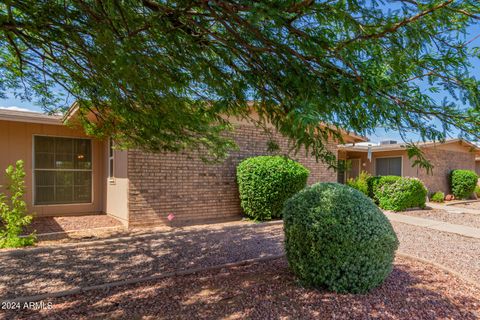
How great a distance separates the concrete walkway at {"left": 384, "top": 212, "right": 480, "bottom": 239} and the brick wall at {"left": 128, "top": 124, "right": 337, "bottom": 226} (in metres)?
5.20

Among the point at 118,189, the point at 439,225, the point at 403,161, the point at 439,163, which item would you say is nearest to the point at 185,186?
the point at 118,189

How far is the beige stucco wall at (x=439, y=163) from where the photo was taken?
55.0 feet

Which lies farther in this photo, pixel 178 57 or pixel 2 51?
pixel 2 51

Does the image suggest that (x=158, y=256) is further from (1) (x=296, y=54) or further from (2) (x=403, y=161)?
(2) (x=403, y=161)

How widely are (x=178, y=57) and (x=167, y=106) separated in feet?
2.86

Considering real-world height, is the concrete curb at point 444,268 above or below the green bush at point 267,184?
below

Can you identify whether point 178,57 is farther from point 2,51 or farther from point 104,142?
point 104,142

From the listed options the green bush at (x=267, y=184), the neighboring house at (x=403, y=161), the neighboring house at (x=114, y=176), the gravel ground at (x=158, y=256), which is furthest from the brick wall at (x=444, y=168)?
the green bush at (x=267, y=184)

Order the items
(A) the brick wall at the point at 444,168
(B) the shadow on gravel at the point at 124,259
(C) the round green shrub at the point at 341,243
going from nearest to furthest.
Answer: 1. (C) the round green shrub at the point at 341,243
2. (B) the shadow on gravel at the point at 124,259
3. (A) the brick wall at the point at 444,168

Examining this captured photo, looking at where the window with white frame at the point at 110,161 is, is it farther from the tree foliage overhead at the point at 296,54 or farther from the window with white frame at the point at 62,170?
the tree foliage overhead at the point at 296,54

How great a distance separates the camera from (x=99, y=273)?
469 cm

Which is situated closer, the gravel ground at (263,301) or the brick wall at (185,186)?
the gravel ground at (263,301)

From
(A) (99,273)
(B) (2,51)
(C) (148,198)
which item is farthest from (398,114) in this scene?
(C) (148,198)

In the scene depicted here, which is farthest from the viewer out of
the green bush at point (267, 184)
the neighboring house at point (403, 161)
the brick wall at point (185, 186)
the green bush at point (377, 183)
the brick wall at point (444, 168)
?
the brick wall at point (444, 168)
